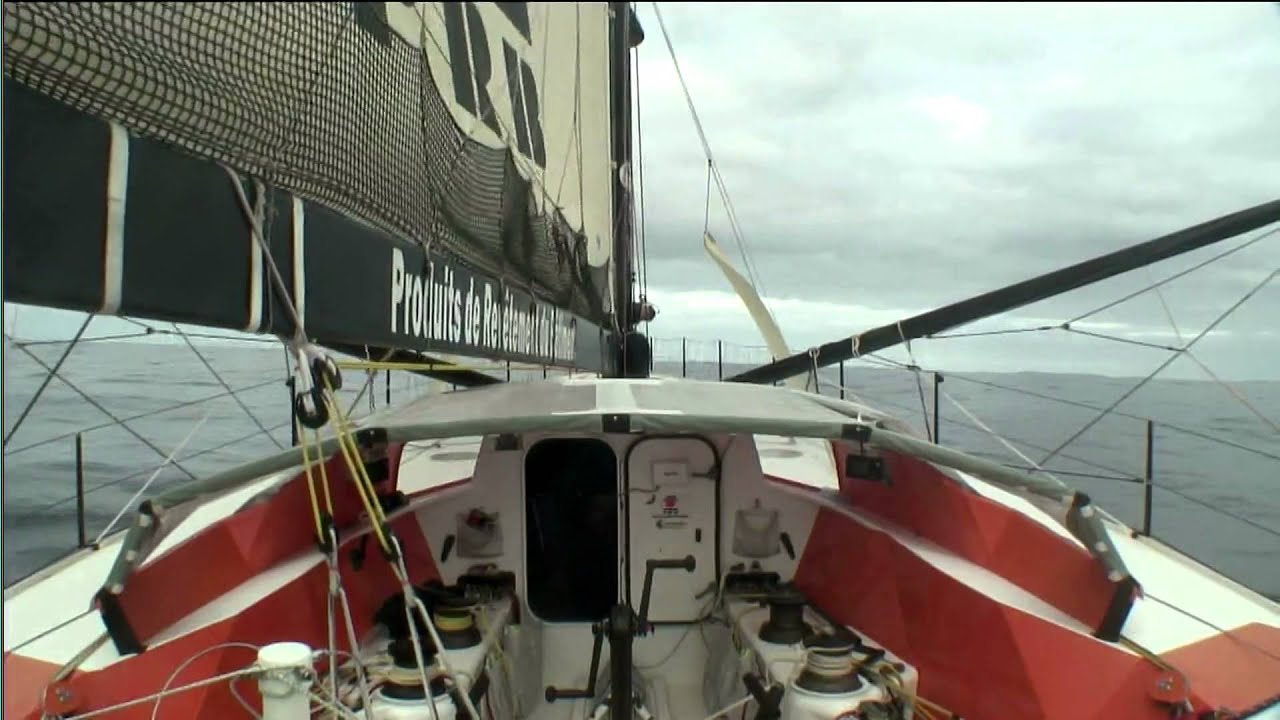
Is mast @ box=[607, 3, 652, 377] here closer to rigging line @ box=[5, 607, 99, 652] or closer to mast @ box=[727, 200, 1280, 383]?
mast @ box=[727, 200, 1280, 383]

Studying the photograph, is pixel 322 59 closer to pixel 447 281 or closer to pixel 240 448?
pixel 447 281

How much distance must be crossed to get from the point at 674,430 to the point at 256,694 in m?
1.52

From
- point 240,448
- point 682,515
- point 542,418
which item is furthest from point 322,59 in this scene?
point 240,448

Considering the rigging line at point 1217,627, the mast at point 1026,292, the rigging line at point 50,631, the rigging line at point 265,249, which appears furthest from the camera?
the mast at point 1026,292

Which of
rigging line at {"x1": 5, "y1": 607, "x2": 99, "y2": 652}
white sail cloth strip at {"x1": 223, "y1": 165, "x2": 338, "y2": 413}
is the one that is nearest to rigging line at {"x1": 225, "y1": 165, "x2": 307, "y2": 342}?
white sail cloth strip at {"x1": 223, "y1": 165, "x2": 338, "y2": 413}

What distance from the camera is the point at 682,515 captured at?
15.0 ft

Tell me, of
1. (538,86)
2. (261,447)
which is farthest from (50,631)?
(261,447)

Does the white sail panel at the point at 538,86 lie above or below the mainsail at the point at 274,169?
above

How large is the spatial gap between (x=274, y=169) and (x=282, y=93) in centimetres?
14

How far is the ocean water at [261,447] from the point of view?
6969 mm

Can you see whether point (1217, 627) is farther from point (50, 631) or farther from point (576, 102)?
point (50, 631)

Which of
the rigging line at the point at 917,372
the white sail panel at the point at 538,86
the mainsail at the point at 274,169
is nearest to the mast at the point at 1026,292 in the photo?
the rigging line at the point at 917,372

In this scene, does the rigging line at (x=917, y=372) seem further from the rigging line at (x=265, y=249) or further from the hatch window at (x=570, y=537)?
the rigging line at (x=265, y=249)

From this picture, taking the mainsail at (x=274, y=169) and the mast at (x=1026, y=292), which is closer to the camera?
the mainsail at (x=274, y=169)
